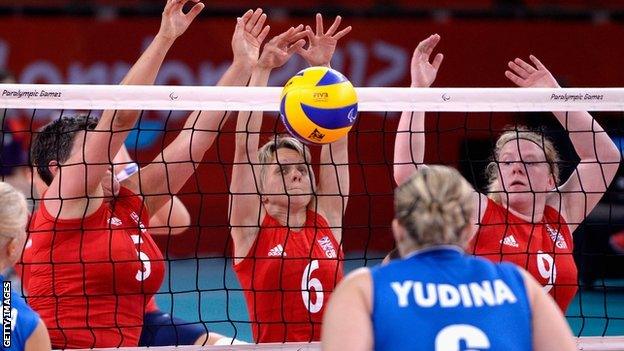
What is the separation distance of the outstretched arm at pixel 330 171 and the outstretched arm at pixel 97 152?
2.42 ft

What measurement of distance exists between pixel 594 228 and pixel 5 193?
8.02 meters

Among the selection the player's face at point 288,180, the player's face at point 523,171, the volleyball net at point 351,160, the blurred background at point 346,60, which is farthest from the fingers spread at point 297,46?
the blurred background at point 346,60

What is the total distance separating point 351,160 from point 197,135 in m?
6.69

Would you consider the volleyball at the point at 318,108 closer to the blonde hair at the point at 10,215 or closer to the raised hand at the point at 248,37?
the raised hand at the point at 248,37

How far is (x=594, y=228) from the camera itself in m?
10.8

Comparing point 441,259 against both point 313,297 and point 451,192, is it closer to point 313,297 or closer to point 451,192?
point 451,192

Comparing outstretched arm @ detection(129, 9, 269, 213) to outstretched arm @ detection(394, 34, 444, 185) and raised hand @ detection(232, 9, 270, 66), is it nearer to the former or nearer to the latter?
raised hand @ detection(232, 9, 270, 66)

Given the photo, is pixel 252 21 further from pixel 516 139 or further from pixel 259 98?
pixel 516 139

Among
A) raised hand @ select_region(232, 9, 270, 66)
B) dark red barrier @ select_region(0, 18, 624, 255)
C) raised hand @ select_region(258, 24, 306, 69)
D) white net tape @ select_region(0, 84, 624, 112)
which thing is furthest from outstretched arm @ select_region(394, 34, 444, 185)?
dark red barrier @ select_region(0, 18, 624, 255)

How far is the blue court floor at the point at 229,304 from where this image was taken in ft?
29.5

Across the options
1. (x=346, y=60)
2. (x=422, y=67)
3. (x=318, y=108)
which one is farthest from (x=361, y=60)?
(x=318, y=108)

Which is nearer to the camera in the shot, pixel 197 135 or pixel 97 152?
pixel 97 152

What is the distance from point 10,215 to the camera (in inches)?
146

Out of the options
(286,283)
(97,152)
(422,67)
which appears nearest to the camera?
(97,152)
